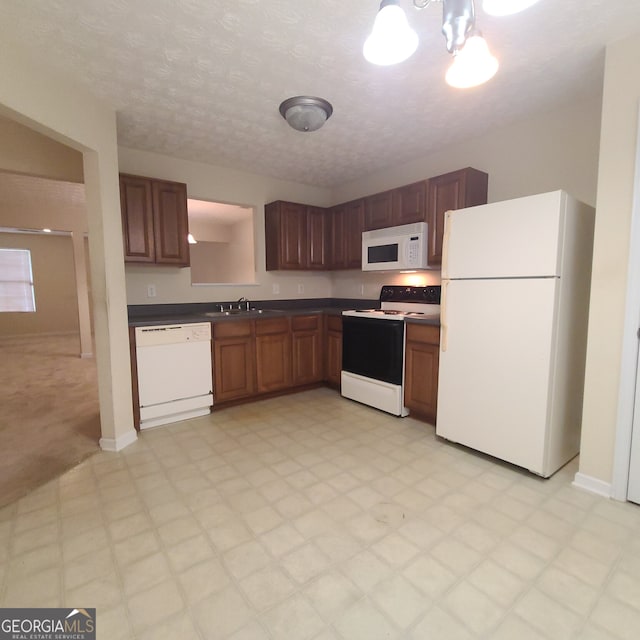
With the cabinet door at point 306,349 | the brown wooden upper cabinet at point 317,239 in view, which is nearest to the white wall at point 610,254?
the cabinet door at point 306,349

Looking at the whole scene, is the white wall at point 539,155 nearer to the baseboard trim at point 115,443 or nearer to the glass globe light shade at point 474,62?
the glass globe light shade at point 474,62

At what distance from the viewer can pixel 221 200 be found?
3.70m

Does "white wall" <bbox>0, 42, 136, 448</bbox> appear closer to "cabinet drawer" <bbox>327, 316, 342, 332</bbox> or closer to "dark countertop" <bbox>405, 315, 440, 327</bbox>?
"cabinet drawer" <bbox>327, 316, 342, 332</bbox>

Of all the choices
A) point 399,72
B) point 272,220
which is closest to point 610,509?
point 399,72

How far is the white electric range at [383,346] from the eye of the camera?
304 cm

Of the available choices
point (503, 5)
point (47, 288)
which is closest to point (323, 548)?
point (503, 5)

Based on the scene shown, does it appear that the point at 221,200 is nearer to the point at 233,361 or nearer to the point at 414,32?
the point at 233,361

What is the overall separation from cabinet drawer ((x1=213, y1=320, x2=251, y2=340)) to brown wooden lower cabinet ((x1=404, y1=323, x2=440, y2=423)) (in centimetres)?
151

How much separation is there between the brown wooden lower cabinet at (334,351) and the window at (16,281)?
7.18 m

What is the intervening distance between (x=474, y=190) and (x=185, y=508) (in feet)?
10.1

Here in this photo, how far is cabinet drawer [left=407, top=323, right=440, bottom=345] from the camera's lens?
2.75 m

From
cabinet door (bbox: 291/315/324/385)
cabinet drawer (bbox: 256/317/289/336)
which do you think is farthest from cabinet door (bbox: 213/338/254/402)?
cabinet door (bbox: 291/315/324/385)

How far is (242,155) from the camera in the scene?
3.32 m

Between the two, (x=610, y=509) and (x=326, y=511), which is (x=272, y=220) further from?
(x=610, y=509)
